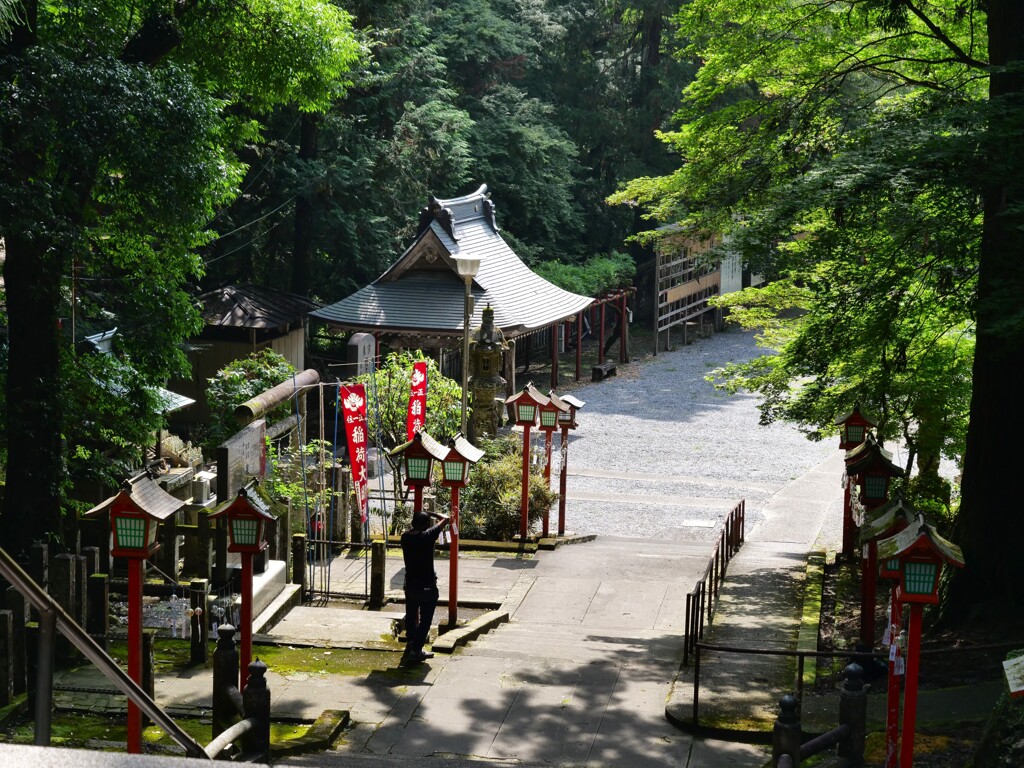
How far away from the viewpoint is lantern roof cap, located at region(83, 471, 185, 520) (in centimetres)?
896

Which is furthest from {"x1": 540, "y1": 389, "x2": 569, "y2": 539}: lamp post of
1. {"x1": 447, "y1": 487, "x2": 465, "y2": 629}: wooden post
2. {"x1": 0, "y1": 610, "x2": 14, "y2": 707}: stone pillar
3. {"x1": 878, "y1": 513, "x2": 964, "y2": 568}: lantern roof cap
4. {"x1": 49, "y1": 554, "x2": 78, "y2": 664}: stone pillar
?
{"x1": 878, "y1": 513, "x2": 964, "y2": 568}: lantern roof cap

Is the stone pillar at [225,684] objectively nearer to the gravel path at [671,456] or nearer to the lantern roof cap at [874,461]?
the lantern roof cap at [874,461]

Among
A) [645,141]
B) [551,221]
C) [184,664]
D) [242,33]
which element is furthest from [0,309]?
[645,141]

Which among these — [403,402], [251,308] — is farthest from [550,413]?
[251,308]

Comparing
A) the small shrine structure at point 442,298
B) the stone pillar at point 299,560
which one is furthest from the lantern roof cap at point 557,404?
the small shrine structure at point 442,298

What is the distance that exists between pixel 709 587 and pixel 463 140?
2217cm

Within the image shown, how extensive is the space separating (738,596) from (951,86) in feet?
19.7

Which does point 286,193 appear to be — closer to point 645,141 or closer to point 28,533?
point 645,141

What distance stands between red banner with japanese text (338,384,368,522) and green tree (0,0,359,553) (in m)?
2.31

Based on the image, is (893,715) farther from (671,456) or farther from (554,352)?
(554,352)

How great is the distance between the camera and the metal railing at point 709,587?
1144cm

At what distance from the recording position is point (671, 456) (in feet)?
83.3

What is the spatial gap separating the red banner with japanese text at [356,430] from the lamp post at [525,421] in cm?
217

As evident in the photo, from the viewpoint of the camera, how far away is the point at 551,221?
3775cm
